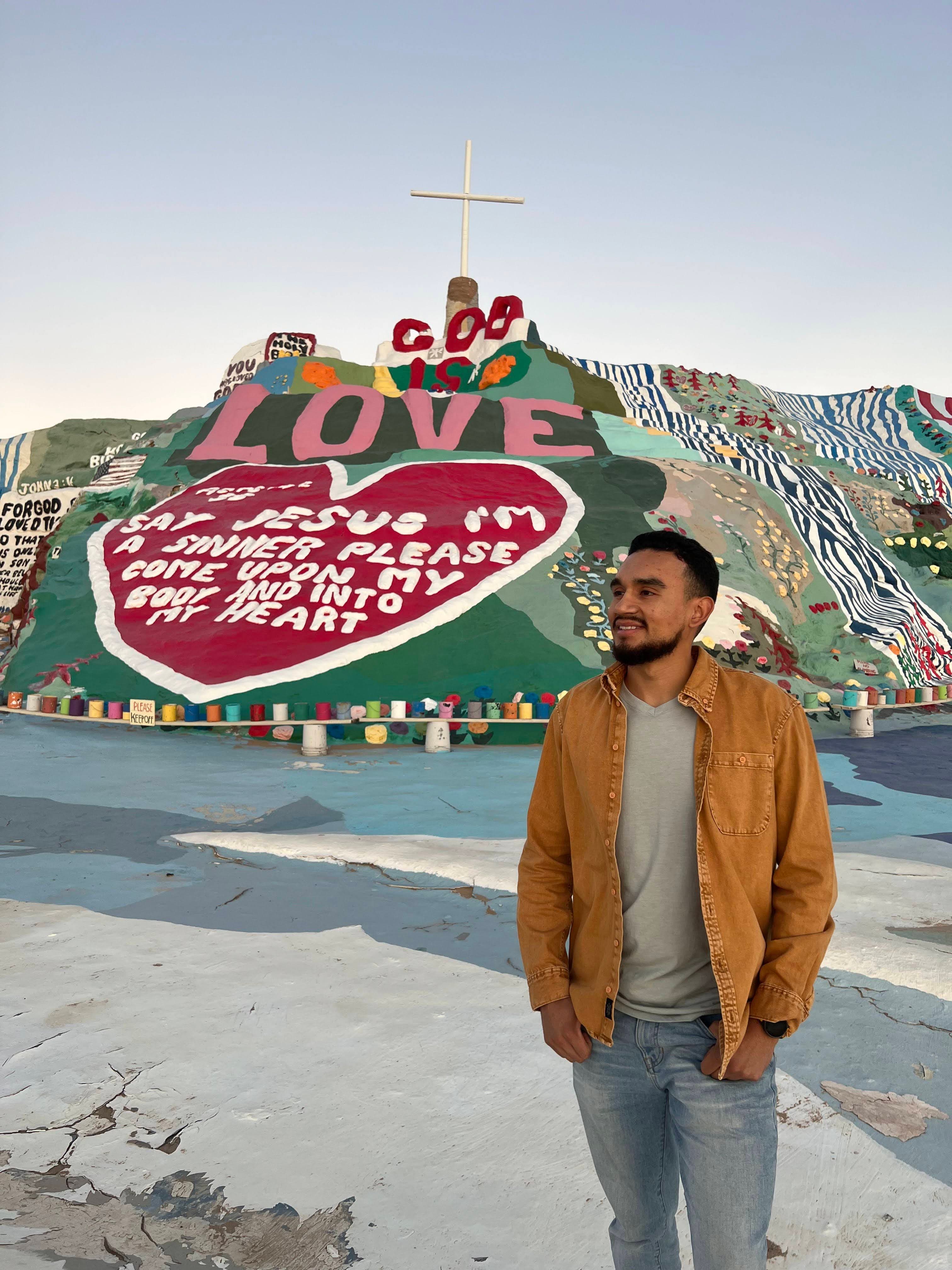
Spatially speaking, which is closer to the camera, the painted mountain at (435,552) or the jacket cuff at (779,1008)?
the jacket cuff at (779,1008)

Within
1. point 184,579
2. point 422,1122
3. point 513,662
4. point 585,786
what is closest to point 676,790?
point 585,786

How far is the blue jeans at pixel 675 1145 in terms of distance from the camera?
1790mm

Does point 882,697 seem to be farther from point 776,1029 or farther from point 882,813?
point 776,1029

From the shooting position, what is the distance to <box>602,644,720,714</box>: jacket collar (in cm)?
201

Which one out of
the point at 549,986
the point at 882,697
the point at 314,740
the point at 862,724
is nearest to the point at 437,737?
the point at 314,740

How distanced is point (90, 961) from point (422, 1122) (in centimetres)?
204

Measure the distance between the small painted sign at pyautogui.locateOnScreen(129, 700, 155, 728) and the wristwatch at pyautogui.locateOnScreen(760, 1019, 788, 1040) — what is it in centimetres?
1027

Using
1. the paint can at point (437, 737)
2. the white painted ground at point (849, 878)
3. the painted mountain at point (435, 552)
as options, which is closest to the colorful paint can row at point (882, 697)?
the painted mountain at point (435, 552)

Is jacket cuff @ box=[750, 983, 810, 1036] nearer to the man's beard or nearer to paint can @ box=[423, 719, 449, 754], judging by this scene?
the man's beard

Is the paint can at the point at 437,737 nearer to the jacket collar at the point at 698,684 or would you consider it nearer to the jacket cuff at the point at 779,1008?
the jacket collar at the point at 698,684

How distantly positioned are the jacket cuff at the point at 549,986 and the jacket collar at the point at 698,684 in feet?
2.03

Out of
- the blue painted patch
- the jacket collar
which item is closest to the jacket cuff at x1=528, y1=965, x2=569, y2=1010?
the jacket collar

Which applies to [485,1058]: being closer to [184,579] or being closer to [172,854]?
[172,854]

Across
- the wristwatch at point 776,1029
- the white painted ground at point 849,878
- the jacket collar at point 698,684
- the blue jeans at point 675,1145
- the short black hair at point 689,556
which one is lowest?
the white painted ground at point 849,878
